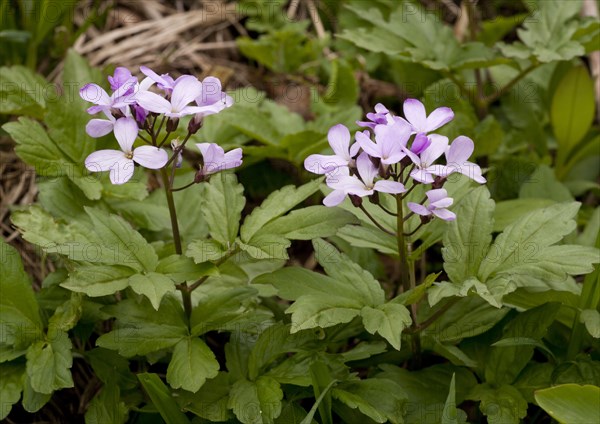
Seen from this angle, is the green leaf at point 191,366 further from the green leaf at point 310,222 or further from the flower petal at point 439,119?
the flower petal at point 439,119

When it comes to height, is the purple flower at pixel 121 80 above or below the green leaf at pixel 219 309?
above

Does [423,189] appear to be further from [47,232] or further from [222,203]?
[47,232]

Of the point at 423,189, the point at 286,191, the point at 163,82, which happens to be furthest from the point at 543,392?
the point at 163,82

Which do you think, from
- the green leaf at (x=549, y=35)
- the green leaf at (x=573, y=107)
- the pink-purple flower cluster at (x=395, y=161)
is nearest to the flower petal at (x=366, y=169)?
the pink-purple flower cluster at (x=395, y=161)

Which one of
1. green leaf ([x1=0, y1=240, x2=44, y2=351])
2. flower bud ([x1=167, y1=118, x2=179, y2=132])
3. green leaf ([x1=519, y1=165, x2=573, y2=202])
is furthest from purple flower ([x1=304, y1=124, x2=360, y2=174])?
green leaf ([x1=519, y1=165, x2=573, y2=202])

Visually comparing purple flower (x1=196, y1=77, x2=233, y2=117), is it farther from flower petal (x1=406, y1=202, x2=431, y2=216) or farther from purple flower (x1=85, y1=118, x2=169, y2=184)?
flower petal (x1=406, y1=202, x2=431, y2=216)

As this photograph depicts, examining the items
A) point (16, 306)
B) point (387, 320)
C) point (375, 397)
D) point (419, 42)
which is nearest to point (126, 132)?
point (16, 306)
